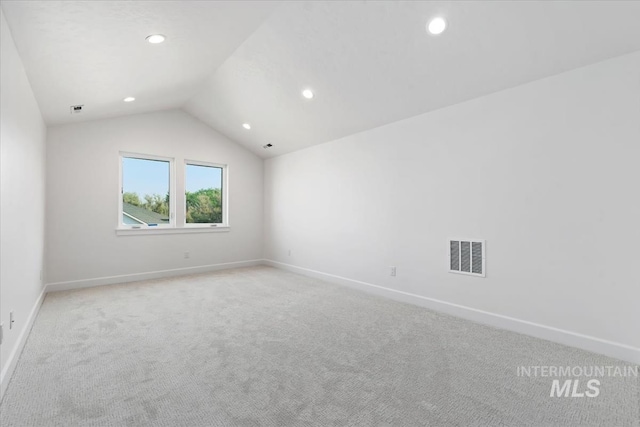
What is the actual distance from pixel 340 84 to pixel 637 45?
8.06ft

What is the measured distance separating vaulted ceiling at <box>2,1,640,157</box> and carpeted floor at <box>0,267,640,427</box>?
2308 mm

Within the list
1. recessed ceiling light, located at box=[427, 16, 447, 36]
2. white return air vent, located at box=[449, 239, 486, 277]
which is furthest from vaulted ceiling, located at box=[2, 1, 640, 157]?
white return air vent, located at box=[449, 239, 486, 277]

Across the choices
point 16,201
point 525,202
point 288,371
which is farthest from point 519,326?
point 16,201

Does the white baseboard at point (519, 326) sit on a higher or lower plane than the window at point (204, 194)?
lower

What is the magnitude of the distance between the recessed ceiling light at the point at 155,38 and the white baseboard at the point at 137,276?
3.66m

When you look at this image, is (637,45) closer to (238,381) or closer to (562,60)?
(562,60)

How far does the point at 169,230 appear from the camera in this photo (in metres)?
5.36

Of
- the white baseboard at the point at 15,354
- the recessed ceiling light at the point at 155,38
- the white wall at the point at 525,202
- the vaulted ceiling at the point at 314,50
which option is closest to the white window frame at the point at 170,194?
the vaulted ceiling at the point at 314,50

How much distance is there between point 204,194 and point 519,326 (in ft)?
17.1

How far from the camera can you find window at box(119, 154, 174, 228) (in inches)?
198

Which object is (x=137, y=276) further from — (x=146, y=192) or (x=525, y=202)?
(x=525, y=202)

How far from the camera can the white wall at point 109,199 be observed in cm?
438

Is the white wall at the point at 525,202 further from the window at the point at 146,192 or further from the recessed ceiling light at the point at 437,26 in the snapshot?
the window at the point at 146,192

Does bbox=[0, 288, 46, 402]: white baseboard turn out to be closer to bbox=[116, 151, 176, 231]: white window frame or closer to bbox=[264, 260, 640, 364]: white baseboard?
bbox=[116, 151, 176, 231]: white window frame
